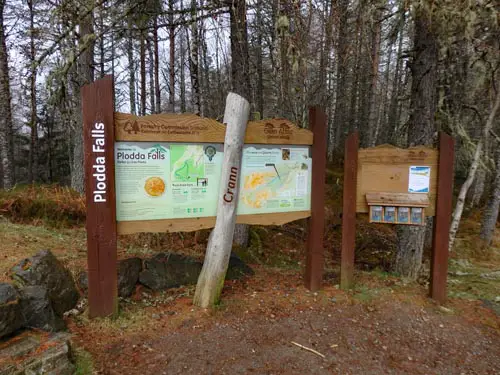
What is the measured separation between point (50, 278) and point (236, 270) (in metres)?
2.19

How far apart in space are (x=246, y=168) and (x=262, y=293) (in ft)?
5.01

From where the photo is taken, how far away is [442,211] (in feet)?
12.6

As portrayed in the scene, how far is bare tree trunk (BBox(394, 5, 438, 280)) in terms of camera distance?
4652mm

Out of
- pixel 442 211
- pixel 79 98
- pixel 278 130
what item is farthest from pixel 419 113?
pixel 79 98

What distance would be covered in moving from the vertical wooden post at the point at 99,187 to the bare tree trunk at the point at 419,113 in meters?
4.13

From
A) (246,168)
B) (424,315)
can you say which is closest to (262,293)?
(246,168)

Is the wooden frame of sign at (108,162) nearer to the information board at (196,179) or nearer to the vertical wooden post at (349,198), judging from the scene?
the information board at (196,179)

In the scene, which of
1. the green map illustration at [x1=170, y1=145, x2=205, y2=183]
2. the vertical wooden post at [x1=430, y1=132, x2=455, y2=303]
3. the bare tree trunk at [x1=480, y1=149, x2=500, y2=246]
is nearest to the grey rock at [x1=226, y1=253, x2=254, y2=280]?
the green map illustration at [x1=170, y1=145, x2=205, y2=183]

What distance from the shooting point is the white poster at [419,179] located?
3863mm

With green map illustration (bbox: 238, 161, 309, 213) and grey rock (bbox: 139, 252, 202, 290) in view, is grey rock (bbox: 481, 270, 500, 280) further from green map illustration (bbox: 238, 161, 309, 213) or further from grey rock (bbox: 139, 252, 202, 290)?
grey rock (bbox: 139, 252, 202, 290)

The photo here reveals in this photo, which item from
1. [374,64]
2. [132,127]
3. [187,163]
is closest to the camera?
[132,127]

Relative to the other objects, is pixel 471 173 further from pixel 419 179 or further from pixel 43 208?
pixel 43 208

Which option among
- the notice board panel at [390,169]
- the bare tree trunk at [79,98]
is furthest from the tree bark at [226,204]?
the bare tree trunk at [79,98]

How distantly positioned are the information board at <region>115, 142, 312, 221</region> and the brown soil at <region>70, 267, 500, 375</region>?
1.02 meters
